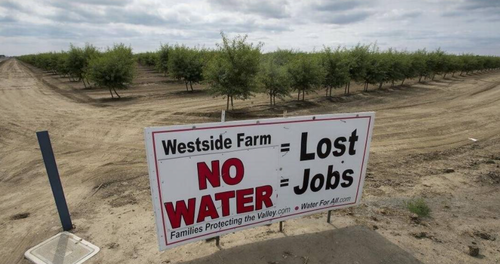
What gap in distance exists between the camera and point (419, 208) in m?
4.39

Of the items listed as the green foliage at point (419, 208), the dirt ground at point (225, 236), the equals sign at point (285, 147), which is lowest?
the dirt ground at point (225, 236)

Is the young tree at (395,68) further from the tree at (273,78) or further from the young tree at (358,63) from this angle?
the tree at (273,78)

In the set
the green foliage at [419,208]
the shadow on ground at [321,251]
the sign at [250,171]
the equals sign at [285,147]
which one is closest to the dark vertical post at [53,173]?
the sign at [250,171]

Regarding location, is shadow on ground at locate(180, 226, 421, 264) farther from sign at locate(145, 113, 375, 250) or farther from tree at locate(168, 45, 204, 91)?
tree at locate(168, 45, 204, 91)

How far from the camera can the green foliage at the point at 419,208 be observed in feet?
14.2

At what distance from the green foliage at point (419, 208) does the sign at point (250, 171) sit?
50.7 inches

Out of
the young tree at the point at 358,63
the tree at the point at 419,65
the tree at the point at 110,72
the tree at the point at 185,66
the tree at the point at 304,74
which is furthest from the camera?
the tree at the point at 419,65

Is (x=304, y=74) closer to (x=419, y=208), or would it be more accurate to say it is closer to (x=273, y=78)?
(x=273, y=78)

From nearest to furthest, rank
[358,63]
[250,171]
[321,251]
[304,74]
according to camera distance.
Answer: [250,171] < [321,251] < [304,74] < [358,63]

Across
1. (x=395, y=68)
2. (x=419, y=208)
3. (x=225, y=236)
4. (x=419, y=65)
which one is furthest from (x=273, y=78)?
(x=419, y=65)

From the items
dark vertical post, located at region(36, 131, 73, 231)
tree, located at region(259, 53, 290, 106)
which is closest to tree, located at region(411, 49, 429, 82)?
tree, located at region(259, 53, 290, 106)

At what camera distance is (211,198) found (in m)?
2.96

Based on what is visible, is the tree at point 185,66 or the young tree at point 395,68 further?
the young tree at point 395,68

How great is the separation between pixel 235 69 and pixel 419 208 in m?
11.7
